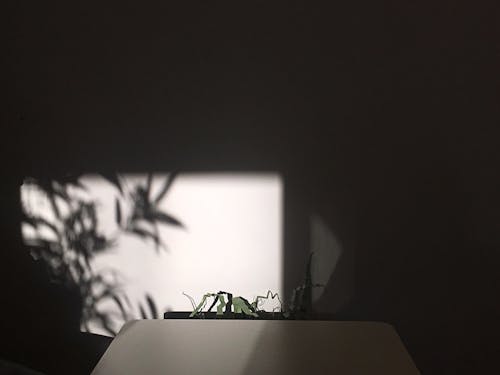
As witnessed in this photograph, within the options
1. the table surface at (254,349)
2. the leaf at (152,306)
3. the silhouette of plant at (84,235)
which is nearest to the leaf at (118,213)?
the silhouette of plant at (84,235)

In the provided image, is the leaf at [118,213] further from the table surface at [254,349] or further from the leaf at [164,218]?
the table surface at [254,349]

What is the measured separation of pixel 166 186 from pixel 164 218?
141mm

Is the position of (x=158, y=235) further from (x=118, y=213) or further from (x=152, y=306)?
(x=152, y=306)

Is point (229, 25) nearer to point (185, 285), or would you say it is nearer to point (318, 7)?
point (318, 7)

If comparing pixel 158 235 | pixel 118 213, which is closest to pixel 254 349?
pixel 158 235

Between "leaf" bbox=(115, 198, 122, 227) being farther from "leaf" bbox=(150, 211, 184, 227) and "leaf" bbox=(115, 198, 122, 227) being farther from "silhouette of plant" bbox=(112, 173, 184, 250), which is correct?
"leaf" bbox=(150, 211, 184, 227)

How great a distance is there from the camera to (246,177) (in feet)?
8.63

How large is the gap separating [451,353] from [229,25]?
1.69 m

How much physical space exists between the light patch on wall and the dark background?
76 mm

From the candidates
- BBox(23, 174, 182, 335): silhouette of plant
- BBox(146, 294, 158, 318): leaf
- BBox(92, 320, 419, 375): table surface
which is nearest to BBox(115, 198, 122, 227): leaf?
BBox(23, 174, 182, 335): silhouette of plant

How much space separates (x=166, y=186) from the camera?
105 inches

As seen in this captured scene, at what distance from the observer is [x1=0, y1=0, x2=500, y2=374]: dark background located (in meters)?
2.53

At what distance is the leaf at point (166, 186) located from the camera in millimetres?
2650

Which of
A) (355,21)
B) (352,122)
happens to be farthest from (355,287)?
(355,21)
